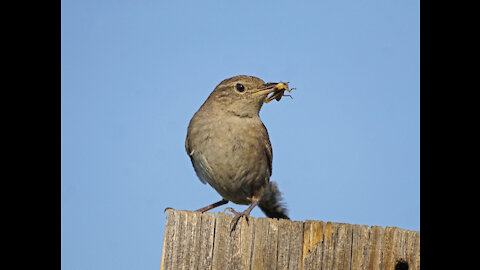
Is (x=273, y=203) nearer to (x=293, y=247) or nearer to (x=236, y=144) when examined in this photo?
(x=236, y=144)

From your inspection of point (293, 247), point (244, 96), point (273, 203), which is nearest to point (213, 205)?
point (273, 203)

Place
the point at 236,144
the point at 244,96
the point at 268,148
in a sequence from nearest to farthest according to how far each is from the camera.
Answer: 1. the point at 236,144
2. the point at 244,96
3. the point at 268,148

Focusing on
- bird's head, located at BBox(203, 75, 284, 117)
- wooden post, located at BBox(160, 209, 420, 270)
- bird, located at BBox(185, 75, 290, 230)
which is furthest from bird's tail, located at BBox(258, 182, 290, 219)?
wooden post, located at BBox(160, 209, 420, 270)

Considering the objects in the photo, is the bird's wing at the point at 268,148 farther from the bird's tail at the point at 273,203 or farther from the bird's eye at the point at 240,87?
the bird's eye at the point at 240,87

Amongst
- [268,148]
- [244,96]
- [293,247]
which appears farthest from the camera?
[268,148]

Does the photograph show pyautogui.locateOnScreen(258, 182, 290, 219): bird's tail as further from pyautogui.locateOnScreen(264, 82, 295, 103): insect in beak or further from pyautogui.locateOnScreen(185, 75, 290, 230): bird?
pyautogui.locateOnScreen(264, 82, 295, 103): insect in beak

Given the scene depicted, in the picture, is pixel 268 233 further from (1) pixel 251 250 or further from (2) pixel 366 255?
(2) pixel 366 255

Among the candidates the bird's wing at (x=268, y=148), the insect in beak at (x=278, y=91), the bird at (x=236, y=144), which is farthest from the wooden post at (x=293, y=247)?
the bird's wing at (x=268, y=148)
